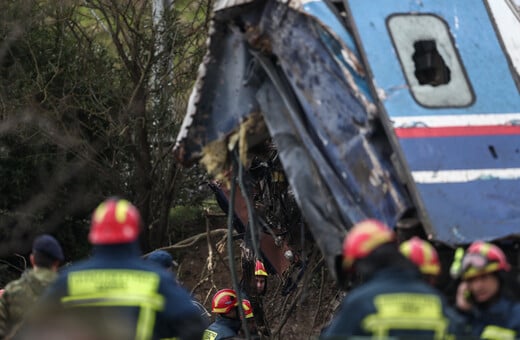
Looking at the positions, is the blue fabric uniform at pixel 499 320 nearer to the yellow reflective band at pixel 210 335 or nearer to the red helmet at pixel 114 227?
the red helmet at pixel 114 227

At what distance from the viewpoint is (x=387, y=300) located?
5.30m

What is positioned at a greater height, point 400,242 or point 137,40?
point 137,40

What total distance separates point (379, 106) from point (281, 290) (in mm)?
5362

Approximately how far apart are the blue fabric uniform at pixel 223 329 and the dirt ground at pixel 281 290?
758mm

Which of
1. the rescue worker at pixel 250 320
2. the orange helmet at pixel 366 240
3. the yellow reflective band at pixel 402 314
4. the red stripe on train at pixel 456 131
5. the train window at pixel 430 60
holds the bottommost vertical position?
the rescue worker at pixel 250 320

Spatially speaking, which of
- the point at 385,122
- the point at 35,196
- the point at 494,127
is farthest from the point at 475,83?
the point at 35,196

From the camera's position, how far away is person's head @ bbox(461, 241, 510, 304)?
631cm

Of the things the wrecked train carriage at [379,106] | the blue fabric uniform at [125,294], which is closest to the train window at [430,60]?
the wrecked train carriage at [379,106]

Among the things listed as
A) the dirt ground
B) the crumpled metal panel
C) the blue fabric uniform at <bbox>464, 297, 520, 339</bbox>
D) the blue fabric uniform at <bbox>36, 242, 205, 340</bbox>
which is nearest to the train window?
→ the crumpled metal panel

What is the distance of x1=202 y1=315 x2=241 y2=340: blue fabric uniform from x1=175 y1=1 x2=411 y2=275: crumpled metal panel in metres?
2.16

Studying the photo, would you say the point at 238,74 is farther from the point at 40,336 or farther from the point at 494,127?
the point at 40,336

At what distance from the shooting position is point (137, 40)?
56.0 feet

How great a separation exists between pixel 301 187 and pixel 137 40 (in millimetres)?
9105

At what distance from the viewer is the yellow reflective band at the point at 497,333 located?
626 centimetres
